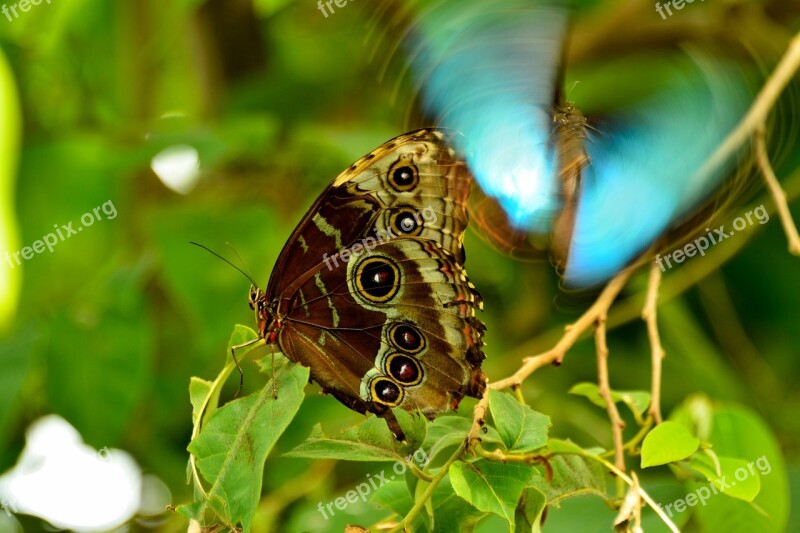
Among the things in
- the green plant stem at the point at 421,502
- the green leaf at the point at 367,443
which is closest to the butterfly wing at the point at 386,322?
the green leaf at the point at 367,443

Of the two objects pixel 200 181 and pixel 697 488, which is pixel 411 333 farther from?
pixel 200 181

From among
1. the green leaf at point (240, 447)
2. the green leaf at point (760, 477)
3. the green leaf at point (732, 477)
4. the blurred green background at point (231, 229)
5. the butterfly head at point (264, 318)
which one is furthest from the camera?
the blurred green background at point (231, 229)

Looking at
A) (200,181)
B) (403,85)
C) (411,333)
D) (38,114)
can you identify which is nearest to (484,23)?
(403,85)

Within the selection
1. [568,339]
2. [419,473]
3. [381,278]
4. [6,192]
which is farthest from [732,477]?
[6,192]

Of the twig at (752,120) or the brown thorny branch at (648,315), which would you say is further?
the twig at (752,120)

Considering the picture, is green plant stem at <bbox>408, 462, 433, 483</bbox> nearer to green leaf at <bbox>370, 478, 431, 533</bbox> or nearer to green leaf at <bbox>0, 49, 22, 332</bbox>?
green leaf at <bbox>370, 478, 431, 533</bbox>

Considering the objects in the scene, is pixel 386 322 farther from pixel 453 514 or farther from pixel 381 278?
pixel 453 514

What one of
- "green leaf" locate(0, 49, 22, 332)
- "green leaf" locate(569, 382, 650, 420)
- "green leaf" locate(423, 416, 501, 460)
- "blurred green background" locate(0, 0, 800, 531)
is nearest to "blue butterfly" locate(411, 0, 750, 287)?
"blurred green background" locate(0, 0, 800, 531)

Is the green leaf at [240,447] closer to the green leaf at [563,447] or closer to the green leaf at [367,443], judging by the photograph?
the green leaf at [367,443]
